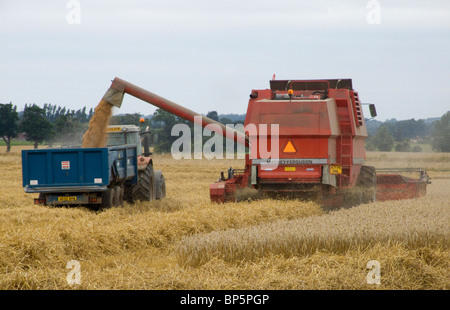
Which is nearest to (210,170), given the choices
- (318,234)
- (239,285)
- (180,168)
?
(180,168)

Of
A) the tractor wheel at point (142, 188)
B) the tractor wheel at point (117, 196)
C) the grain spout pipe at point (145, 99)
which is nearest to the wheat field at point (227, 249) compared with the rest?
the tractor wheel at point (117, 196)

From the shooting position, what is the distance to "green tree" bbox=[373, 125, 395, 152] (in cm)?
6481

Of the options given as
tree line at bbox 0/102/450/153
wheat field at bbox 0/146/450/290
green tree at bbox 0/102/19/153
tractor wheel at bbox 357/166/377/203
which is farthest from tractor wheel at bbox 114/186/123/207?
green tree at bbox 0/102/19/153

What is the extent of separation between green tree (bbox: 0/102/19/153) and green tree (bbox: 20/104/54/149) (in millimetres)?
1132

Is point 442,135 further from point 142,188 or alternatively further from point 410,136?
point 142,188

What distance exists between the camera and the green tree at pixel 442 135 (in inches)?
2270

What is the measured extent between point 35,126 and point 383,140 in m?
37.1

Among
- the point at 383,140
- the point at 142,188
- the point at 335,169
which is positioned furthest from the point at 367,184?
the point at 383,140

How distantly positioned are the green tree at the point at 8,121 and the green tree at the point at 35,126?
113 centimetres

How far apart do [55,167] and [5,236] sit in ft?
16.3

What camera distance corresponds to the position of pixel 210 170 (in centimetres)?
3161

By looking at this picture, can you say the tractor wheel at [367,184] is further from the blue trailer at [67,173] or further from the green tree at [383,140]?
the green tree at [383,140]

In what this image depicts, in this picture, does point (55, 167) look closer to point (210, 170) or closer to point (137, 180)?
point (137, 180)
